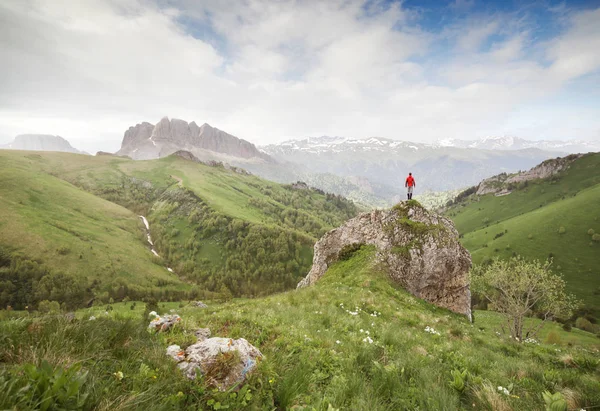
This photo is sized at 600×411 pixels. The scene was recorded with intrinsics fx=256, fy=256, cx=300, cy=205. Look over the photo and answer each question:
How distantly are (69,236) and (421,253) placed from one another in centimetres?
19325

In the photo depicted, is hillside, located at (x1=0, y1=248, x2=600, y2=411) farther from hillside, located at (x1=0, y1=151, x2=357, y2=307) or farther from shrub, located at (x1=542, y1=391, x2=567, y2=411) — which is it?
hillside, located at (x1=0, y1=151, x2=357, y2=307)

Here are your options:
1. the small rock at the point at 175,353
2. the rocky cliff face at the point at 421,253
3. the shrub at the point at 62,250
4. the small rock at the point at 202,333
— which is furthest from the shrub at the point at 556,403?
the shrub at the point at 62,250

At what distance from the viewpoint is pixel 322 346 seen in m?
8.48

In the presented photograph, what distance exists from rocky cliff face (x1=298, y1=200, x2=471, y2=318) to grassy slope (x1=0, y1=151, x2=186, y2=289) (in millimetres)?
157483

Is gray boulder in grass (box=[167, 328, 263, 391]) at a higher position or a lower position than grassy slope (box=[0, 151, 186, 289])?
higher

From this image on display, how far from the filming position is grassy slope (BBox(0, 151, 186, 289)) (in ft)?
453

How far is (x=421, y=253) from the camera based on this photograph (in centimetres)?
3056

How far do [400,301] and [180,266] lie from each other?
606 ft

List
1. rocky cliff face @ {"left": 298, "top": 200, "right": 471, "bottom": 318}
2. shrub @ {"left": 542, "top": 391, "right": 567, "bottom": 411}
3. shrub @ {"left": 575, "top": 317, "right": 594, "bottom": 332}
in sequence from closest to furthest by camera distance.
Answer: shrub @ {"left": 542, "top": 391, "right": 567, "bottom": 411}, rocky cliff face @ {"left": 298, "top": 200, "right": 471, "bottom": 318}, shrub @ {"left": 575, "top": 317, "right": 594, "bottom": 332}

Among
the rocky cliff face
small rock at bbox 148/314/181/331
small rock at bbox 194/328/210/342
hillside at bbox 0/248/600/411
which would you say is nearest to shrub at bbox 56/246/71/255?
the rocky cliff face

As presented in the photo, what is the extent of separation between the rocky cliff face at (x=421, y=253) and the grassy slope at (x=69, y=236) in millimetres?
157483

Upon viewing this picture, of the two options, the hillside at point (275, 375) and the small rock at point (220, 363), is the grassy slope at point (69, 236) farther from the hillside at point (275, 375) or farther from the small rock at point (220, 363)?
the small rock at point (220, 363)

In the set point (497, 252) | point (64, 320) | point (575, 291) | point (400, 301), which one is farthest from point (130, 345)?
point (497, 252)

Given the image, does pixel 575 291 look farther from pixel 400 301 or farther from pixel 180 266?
pixel 180 266
